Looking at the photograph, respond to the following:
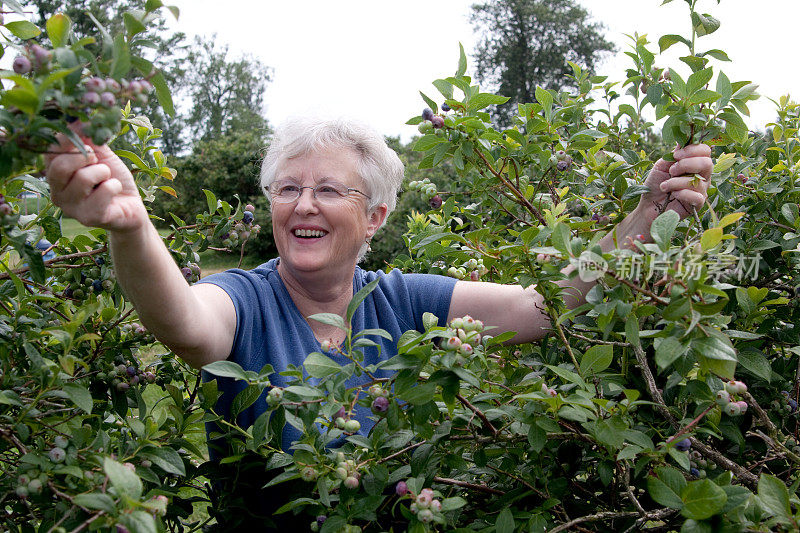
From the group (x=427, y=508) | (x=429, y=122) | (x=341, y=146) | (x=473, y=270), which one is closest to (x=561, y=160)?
(x=473, y=270)

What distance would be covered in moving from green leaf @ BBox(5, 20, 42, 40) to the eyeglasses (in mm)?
892

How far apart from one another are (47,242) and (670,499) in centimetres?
159

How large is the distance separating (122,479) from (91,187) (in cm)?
49

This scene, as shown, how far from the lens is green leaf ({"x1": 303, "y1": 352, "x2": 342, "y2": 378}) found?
1186 millimetres

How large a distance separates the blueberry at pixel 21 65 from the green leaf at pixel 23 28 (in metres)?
0.35

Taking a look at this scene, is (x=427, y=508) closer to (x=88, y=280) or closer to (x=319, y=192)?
(x=88, y=280)

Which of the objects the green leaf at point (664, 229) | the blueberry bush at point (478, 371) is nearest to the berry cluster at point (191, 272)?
the blueberry bush at point (478, 371)

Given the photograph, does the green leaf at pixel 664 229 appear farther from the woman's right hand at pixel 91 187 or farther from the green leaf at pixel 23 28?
the green leaf at pixel 23 28

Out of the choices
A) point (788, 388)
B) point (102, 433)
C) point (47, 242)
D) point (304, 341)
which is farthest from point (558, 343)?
point (47, 242)

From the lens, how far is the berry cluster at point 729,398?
4.01ft

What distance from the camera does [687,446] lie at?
4.10 ft

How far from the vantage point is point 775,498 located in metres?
1.12

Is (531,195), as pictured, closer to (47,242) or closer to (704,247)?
(704,247)

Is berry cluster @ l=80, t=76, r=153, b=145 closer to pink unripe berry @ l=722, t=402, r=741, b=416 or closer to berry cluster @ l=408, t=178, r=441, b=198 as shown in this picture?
pink unripe berry @ l=722, t=402, r=741, b=416
